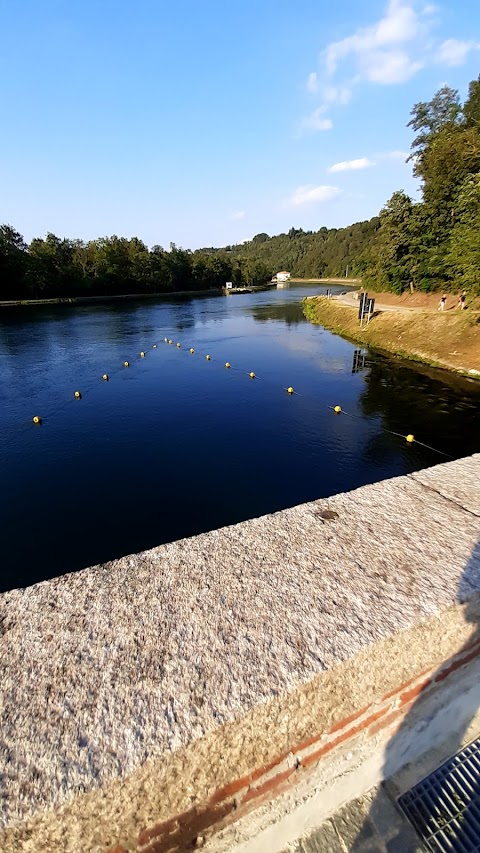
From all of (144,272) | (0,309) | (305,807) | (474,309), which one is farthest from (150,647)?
(144,272)

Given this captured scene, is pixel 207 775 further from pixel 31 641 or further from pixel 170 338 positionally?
pixel 170 338

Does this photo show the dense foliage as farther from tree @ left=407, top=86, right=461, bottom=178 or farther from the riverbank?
the riverbank

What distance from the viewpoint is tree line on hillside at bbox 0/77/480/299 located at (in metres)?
32.2

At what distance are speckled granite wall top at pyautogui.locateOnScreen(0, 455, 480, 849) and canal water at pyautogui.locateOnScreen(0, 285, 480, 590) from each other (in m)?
6.58

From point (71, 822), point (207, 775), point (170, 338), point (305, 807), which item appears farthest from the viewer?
point (170, 338)

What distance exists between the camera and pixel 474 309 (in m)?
26.2

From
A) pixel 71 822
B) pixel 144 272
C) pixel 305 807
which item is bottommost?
pixel 305 807

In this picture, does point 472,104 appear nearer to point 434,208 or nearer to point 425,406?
point 434,208

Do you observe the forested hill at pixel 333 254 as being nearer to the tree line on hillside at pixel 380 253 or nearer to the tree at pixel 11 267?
the tree line on hillside at pixel 380 253

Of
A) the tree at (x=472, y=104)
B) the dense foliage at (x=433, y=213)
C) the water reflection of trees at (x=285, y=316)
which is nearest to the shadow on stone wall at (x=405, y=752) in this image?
the dense foliage at (x=433, y=213)

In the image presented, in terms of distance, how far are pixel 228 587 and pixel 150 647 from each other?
629mm

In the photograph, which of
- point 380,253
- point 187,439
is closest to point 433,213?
point 380,253

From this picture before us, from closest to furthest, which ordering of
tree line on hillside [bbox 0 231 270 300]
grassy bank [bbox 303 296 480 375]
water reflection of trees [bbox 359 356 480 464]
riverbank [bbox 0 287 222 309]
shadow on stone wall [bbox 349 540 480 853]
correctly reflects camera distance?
shadow on stone wall [bbox 349 540 480 853]
water reflection of trees [bbox 359 356 480 464]
grassy bank [bbox 303 296 480 375]
riverbank [bbox 0 287 222 309]
tree line on hillside [bbox 0 231 270 300]

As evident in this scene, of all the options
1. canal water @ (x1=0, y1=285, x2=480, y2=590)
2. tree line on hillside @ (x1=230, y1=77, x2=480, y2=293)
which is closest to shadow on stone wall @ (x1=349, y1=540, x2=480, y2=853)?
canal water @ (x1=0, y1=285, x2=480, y2=590)
